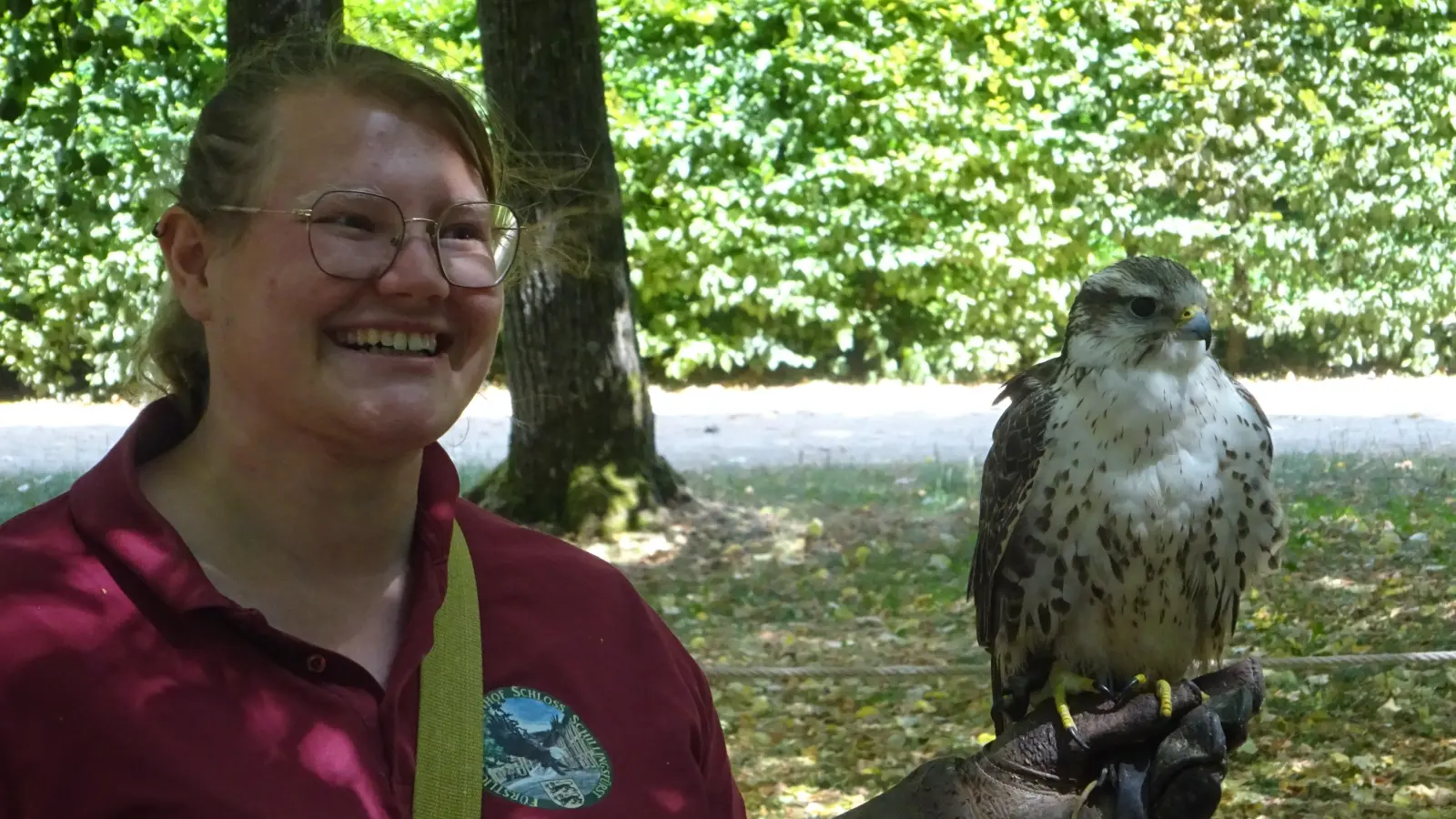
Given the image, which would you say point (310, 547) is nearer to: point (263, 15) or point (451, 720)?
point (451, 720)

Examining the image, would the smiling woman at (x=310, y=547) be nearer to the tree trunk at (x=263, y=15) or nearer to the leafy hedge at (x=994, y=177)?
the tree trunk at (x=263, y=15)

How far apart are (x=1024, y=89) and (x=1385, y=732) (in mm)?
6097

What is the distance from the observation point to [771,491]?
6.81 m

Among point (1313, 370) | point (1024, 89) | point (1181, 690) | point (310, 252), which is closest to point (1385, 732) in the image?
point (1181, 690)

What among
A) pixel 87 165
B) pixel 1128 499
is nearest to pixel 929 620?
pixel 1128 499

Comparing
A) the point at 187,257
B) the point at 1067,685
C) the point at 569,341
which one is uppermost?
the point at 187,257

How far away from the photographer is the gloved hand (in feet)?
5.77

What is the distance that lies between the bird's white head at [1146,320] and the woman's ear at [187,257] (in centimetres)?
165

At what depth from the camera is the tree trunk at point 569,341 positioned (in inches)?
218

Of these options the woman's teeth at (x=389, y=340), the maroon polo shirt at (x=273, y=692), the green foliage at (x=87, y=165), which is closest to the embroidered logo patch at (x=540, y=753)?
the maroon polo shirt at (x=273, y=692)

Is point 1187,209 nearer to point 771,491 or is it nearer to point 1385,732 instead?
point 771,491

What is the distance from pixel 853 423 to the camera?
28.1ft

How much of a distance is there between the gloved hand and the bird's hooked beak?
61 centimetres

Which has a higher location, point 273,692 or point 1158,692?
point 273,692
